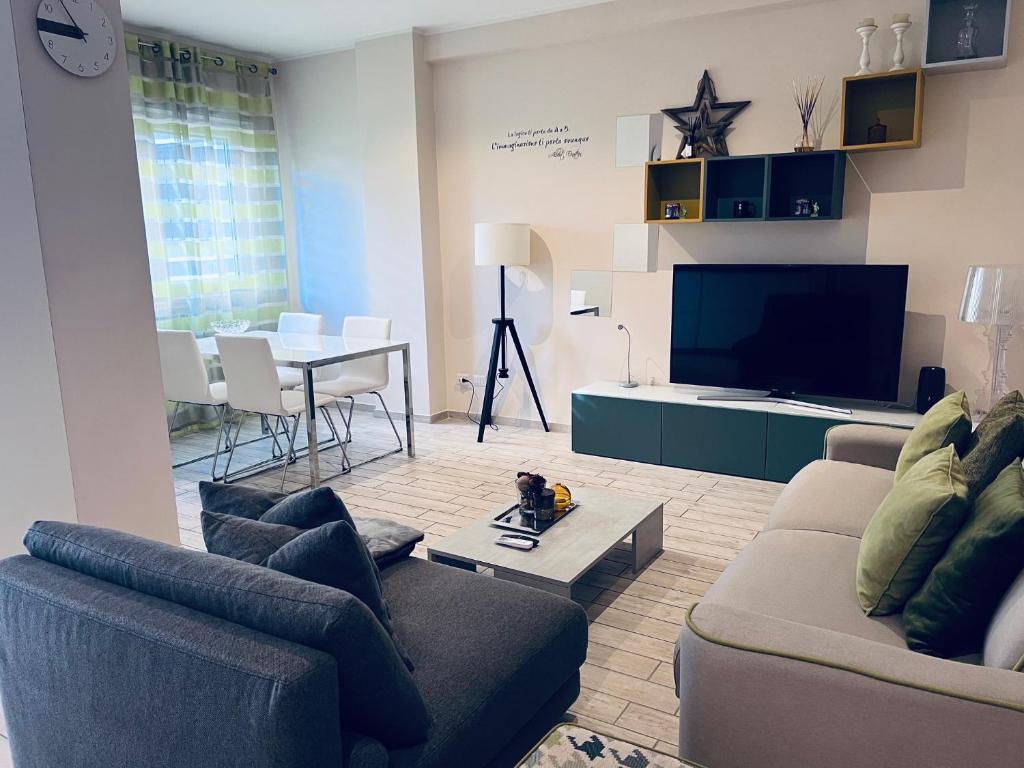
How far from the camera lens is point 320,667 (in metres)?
1.29

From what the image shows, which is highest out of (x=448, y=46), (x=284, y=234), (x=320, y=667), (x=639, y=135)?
(x=448, y=46)

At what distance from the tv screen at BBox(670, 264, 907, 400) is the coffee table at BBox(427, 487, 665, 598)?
151 centimetres

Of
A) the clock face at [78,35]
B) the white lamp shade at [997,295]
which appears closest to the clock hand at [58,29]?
the clock face at [78,35]

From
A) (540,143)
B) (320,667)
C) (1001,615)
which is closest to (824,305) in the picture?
(540,143)

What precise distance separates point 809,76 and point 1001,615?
3520mm

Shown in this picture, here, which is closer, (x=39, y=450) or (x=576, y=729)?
(x=576, y=729)

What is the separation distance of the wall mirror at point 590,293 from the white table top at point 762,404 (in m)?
0.49

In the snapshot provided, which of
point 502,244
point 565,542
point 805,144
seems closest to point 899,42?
point 805,144

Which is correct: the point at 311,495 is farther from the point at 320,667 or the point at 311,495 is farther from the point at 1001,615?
the point at 1001,615

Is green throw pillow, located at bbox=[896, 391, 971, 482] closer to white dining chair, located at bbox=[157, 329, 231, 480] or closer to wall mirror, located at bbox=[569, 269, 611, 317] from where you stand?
wall mirror, located at bbox=[569, 269, 611, 317]

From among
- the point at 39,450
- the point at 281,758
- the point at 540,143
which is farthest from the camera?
the point at 540,143

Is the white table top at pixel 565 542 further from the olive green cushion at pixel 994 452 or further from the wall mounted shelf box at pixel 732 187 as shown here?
the wall mounted shelf box at pixel 732 187

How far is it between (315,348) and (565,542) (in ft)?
7.62

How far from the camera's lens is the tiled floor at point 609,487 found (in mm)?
2416
